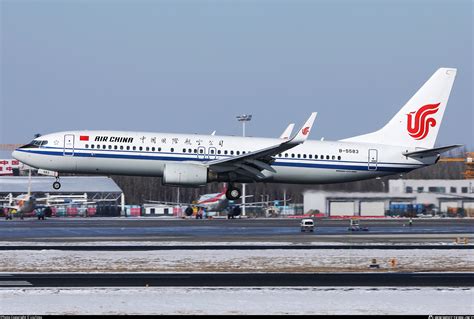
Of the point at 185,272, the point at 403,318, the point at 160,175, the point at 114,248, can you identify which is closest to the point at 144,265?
the point at 185,272

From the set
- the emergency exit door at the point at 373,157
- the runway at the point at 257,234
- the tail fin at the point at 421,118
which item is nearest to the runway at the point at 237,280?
the runway at the point at 257,234

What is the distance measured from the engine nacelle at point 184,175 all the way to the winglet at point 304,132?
5.81 metres

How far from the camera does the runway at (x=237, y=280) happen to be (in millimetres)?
26578

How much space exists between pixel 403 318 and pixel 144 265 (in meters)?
13.9

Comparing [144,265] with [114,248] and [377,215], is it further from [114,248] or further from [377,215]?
[377,215]

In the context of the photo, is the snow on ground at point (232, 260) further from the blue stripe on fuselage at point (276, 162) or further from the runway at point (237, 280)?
the blue stripe on fuselage at point (276, 162)

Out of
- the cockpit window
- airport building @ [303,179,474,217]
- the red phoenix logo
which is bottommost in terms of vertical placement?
airport building @ [303,179,474,217]

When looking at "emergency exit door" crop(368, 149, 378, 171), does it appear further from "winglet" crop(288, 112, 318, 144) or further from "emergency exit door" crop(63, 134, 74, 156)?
"emergency exit door" crop(63, 134, 74, 156)

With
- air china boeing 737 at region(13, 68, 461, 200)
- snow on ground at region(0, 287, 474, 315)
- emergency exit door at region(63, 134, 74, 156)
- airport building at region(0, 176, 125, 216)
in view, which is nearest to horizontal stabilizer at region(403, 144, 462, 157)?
air china boeing 737 at region(13, 68, 461, 200)

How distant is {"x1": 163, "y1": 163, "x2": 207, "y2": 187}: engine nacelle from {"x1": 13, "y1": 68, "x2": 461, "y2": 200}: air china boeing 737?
57mm

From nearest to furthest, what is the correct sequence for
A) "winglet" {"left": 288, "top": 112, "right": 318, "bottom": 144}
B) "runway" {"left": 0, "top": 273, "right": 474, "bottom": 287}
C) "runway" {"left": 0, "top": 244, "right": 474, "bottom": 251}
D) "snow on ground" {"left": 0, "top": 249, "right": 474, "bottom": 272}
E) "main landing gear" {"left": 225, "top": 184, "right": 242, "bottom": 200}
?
"runway" {"left": 0, "top": 273, "right": 474, "bottom": 287} < "snow on ground" {"left": 0, "top": 249, "right": 474, "bottom": 272} < "runway" {"left": 0, "top": 244, "right": 474, "bottom": 251} < "winglet" {"left": 288, "top": 112, "right": 318, "bottom": 144} < "main landing gear" {"left": 225, "top": 184, "right": 242, "bottom": 200}

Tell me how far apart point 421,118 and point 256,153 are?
40.1 ft

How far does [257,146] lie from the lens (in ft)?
174

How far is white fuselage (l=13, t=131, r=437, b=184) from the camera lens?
50719 millimetres
